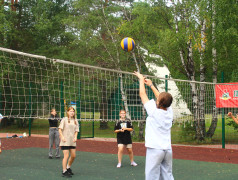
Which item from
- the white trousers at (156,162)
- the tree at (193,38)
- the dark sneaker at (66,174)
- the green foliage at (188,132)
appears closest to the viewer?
the white trousers at (156,162)

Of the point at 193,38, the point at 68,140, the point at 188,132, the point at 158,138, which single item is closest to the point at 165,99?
the point at 158,138

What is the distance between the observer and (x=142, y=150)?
12523 millimetres

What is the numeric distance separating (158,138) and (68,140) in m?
3.70

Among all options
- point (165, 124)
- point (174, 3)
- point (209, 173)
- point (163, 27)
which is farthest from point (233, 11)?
point (165, 124)

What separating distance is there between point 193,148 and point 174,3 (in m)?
6.70

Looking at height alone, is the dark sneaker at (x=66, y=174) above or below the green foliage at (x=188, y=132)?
below

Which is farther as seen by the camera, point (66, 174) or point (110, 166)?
point (110, 166)

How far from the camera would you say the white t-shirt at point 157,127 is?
4.12 metres

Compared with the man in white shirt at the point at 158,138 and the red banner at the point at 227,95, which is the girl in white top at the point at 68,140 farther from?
the red banner at the point at 227,95

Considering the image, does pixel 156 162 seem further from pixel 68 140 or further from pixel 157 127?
pixel 68 140

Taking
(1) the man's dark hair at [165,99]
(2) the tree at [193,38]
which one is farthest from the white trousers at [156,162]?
(2) the tree at [193,38]

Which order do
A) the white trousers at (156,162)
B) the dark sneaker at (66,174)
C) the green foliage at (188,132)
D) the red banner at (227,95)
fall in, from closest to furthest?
the white trousers at (156,162) → the dark sneaker at (66,174) → the red banner at (227,95) → the green foliage at (188,132)

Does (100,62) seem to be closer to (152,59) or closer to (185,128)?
(152,59)

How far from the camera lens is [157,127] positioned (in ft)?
13.8
